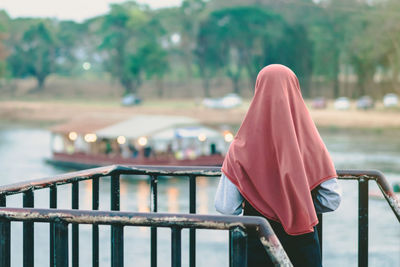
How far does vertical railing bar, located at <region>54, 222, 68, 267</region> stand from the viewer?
8.09 feet

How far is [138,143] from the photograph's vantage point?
3866cm

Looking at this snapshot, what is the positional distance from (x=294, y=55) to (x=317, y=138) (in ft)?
230

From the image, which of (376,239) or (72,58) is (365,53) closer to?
(72,58)

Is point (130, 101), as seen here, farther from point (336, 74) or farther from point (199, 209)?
point (199, 209)

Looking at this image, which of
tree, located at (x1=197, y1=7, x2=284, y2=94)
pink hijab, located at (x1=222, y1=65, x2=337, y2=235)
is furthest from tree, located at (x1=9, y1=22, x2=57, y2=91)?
pink hijab, located at (x1=222, y1=65, x2=337, y2=235)

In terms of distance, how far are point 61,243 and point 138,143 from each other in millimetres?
36265

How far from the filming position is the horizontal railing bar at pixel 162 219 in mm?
2350

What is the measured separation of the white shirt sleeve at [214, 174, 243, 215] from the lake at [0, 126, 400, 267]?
1455 cm

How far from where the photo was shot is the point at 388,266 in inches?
718

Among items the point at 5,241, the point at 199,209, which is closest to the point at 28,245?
the point at 5,241

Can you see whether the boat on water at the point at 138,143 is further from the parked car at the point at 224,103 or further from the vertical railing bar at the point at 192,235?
the vertical railing bar at the point at 192,235

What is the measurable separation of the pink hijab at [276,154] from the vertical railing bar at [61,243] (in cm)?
67

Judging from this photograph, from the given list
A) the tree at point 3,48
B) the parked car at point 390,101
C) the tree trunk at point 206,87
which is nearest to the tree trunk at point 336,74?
the parked car at point 390,101

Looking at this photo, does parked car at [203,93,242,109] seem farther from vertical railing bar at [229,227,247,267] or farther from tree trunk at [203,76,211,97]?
vertical railing bar at [229,227,247,267]
